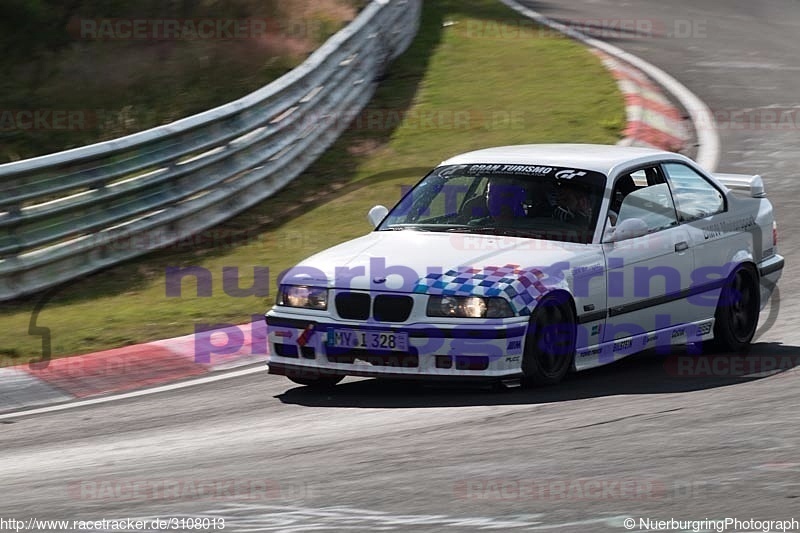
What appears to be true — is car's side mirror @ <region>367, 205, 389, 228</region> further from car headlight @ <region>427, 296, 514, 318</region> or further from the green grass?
the green grass

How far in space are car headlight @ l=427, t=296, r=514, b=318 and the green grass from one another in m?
2.81

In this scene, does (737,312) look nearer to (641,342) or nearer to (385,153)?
(641,342)

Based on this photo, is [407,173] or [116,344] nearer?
[116,344]

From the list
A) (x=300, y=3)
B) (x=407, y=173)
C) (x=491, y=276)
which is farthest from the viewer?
(x=300, y=3)

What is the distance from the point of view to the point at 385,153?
14.9m

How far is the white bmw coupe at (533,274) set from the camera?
7.23 meters

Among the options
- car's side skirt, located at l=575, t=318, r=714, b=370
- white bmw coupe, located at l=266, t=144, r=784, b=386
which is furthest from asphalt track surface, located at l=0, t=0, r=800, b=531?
white bmw coupe, located at l=266, t=144, r=784, b=386

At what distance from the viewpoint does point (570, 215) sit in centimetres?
806

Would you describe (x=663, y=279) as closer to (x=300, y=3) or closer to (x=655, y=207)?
(x=655, y=207)

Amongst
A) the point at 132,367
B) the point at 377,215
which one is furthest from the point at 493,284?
the point at 132,367

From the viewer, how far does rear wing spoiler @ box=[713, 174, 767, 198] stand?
30.7 ft

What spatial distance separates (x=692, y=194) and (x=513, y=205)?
138 cm

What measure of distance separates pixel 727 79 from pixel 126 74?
8052 millimetres

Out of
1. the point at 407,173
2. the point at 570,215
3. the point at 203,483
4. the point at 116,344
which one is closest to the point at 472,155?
the point at 570,215
